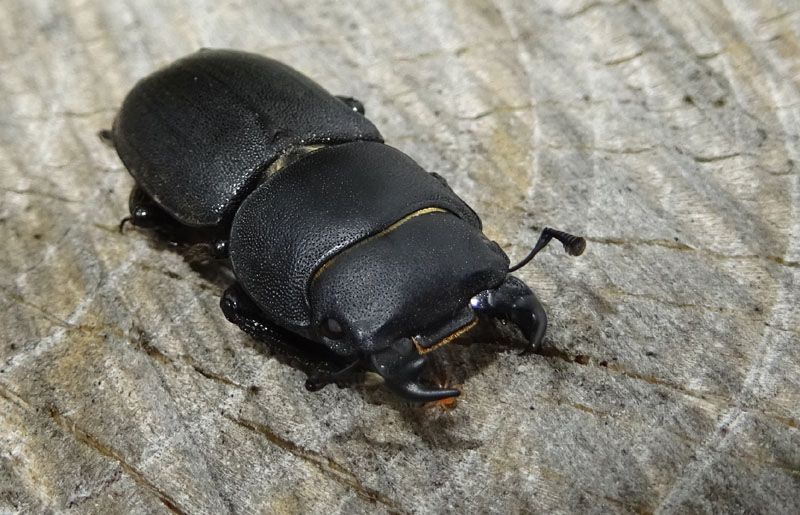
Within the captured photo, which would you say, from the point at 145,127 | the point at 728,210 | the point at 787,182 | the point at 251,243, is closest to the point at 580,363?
the point at 728,210

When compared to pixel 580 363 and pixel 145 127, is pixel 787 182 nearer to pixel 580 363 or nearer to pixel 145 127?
pixel 580 363

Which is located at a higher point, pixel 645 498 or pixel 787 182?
pixel 787 182

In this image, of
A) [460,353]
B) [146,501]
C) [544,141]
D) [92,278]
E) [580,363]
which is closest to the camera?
[146,501]

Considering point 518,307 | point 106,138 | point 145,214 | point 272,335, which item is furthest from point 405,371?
point 106,138

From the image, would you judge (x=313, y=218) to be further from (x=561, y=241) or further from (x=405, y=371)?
(x=561, y=241)

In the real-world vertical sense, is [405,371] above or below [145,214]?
above

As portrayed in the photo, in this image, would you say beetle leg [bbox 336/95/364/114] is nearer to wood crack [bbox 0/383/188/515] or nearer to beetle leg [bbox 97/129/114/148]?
beetle leg [bbox 97/129/114/148]

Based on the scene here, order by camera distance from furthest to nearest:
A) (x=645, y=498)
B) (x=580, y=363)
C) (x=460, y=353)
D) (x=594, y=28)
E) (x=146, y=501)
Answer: (x=594, y=28) < (x=460, y=353) < (x=580, y=363) < (x=146, y=501) < (x=645, y=498)
